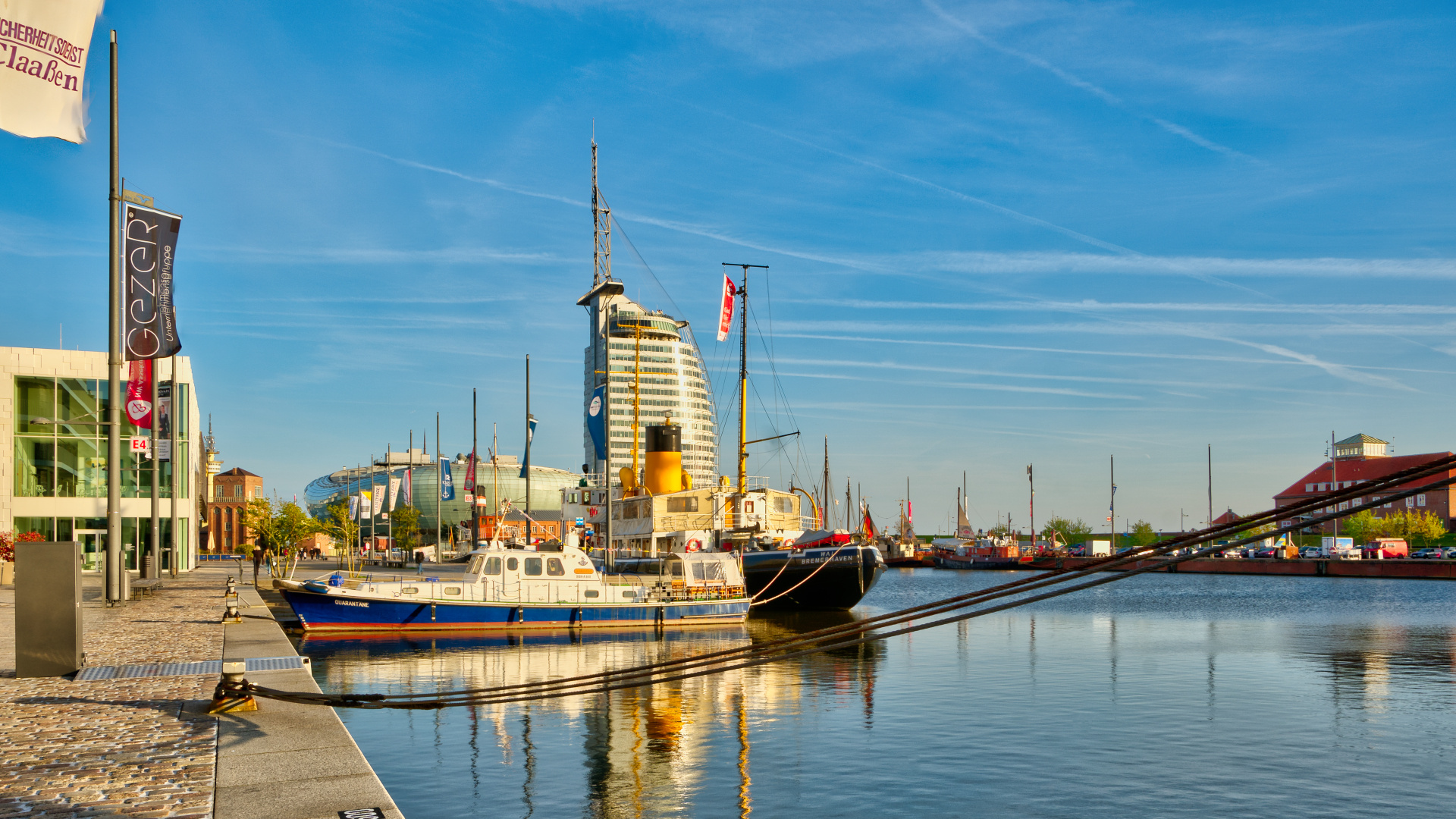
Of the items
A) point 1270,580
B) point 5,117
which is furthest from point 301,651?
point 1270,580

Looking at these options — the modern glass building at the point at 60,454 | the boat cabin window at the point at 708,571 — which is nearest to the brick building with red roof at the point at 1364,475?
the boat cabin window at the point at 708,571

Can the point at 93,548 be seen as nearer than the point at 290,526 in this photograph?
Yes

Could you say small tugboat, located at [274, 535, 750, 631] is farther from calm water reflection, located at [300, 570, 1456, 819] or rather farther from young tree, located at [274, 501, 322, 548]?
young tree, located at [274, 501, 322, 548]

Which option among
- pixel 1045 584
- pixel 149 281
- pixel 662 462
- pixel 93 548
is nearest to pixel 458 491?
pixel 93 548

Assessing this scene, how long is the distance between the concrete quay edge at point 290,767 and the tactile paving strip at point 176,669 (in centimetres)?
221

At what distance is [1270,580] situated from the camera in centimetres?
8900

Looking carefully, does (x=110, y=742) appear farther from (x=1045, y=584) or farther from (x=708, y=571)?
(x=708, y=571)

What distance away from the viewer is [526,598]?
33.4 meters

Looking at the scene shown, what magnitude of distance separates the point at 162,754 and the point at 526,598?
23.1 metres

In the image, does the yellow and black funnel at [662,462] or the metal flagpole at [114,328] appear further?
the yellow and black funnel at [662,462]

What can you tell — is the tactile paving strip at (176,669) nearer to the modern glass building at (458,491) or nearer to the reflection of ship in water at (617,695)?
the reflection of ship in water at (617,695)

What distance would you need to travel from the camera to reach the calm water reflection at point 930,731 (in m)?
14.2

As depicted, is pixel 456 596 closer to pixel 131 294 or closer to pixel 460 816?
pixel 131 294

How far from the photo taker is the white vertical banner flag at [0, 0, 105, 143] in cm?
1328
